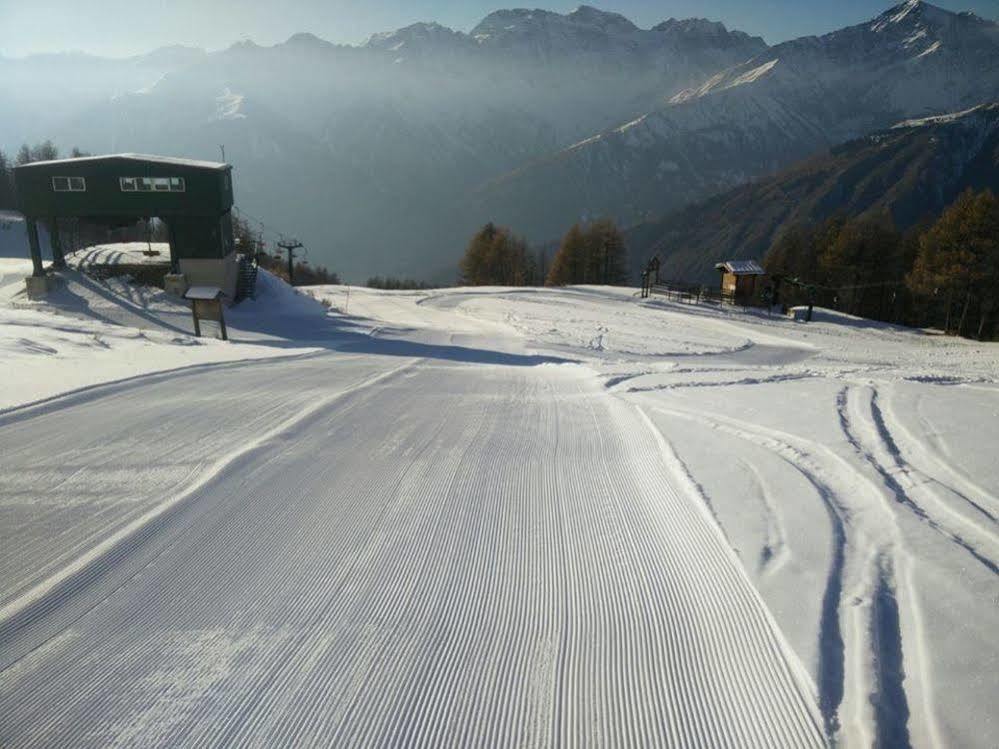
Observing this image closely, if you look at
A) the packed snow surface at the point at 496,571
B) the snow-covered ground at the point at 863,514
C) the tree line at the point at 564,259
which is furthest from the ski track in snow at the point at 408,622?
the tree line at the point at 564,259

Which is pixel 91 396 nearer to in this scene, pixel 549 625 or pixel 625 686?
pixel 549 625

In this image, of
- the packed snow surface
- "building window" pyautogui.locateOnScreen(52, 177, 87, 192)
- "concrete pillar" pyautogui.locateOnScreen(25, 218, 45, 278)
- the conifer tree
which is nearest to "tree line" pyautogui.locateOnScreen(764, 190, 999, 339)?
the conifer tree

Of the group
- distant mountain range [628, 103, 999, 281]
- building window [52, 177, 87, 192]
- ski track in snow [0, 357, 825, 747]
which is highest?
distant mountain range [628, 103, 999, 281]

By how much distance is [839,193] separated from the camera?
162 m

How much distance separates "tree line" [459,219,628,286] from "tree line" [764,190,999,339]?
17.5 metres

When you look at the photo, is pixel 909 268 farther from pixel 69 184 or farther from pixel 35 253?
pixel 35 253

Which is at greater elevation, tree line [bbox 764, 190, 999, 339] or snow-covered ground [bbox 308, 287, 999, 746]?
tree line [bbox 764, 190, 999, 339]

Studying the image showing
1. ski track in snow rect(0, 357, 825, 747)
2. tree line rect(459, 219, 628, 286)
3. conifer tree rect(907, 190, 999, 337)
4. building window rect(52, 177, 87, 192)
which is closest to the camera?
ski track in snow rect(0, 357, 825, 747)

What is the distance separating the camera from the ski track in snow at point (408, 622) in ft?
11.4

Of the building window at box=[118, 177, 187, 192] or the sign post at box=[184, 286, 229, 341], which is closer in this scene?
the sign post at box=[184, 286, 229, 341]

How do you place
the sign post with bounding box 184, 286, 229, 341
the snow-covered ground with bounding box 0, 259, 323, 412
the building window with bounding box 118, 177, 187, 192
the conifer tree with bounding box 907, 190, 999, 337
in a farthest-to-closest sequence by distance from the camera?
the conifer tree with bounding box 907, 190, 999, 337 → the building window with bounding box 118, 177, 187, 192 → the sign post with bounding box 184, 286, 229, 341 → the snow-covered ground with bounding box 0, 259, 323, 412

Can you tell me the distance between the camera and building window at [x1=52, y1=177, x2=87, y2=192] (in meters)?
27.9

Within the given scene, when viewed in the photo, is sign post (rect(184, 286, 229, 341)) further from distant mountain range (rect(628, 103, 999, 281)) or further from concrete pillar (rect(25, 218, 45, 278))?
distant mountain range (rect(628, 103, 999, 281))

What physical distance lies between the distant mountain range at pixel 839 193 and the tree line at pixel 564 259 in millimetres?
82232
